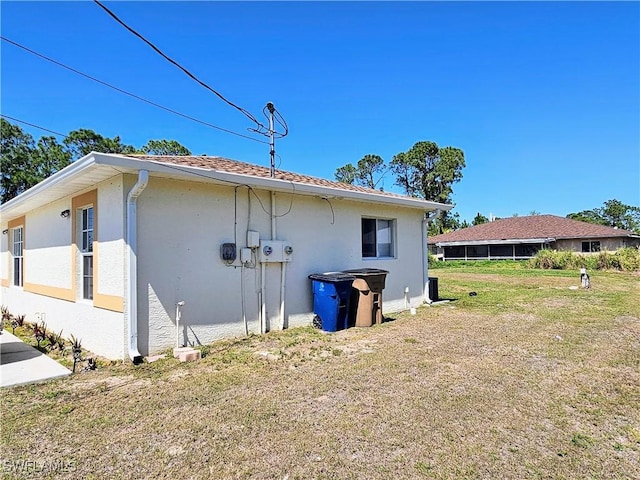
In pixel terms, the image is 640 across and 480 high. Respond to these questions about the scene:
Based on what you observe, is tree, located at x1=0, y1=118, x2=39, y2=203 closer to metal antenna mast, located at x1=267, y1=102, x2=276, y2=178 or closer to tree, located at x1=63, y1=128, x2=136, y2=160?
tree, located at x1=63, y1=128, x2=136, y2=160

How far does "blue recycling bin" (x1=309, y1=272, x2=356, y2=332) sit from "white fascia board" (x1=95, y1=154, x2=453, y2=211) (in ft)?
6.18

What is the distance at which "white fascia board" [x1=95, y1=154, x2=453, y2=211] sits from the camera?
5.21m

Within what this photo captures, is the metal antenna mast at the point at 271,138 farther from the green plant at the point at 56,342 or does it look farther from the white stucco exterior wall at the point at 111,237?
the green plant at the point at 56,342

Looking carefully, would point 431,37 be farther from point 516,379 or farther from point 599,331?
point 516,379

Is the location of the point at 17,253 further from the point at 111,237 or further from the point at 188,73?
the point at 188,73

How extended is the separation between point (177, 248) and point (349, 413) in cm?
407

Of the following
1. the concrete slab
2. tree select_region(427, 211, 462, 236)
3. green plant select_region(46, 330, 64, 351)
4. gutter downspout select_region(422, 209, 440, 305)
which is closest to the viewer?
the concrete slab

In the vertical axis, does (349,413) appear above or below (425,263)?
below

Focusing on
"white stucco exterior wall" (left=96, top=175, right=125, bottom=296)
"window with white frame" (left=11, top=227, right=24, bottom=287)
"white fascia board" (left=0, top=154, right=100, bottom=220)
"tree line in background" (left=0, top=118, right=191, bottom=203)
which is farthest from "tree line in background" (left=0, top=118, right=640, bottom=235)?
"white stucco exterior wall" (left=96, top=175, right=125, bottom=296)

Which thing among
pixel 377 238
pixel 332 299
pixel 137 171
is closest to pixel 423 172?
pixel 377 238

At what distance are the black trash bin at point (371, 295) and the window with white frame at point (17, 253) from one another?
1035cm

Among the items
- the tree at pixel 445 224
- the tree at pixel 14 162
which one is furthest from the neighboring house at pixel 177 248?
the tree at pixel 445 224

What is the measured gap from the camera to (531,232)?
101ft

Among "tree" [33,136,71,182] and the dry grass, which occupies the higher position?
"tree" [33,136,71,182]
